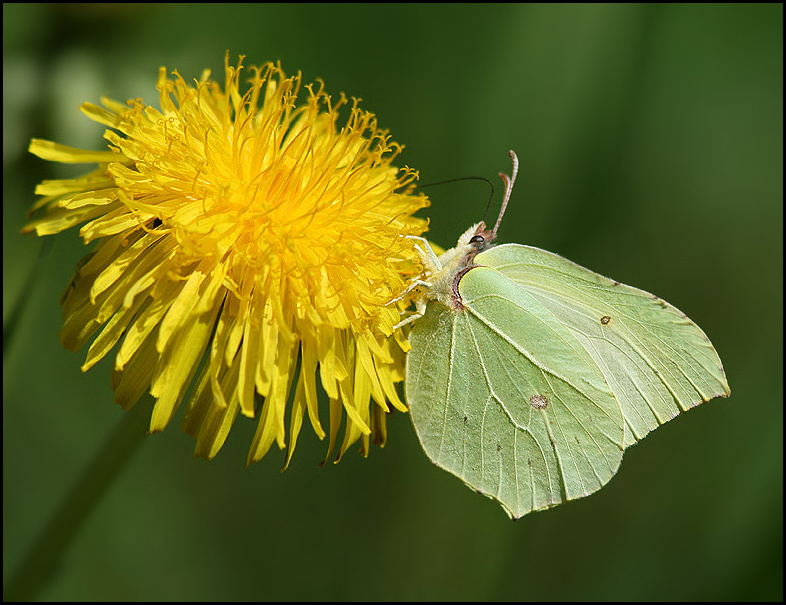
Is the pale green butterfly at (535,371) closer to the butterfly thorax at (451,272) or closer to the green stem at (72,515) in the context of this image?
the butterfly thorax at (451,272)

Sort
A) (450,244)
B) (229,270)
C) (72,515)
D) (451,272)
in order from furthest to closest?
(450,244), (451,272), (72,515), (229,270)

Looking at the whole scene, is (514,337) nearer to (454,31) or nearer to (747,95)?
(454,31)

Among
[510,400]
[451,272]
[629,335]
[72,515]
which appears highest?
[451,272]

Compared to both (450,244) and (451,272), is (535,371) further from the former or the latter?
(450,244)

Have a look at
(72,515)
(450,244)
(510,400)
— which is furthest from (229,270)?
(450,244)

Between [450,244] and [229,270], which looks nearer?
[229,270]

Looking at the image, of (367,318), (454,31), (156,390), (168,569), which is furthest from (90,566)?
(454,31)

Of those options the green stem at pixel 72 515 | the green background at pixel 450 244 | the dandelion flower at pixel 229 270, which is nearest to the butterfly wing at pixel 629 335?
the dandelion flower at pixel 229 270

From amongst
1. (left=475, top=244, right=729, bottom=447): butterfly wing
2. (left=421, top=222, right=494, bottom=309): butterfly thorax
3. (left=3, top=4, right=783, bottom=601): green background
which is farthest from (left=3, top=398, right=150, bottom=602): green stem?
(left=475, top=244, right=729, bottom=447): butterfly wing
